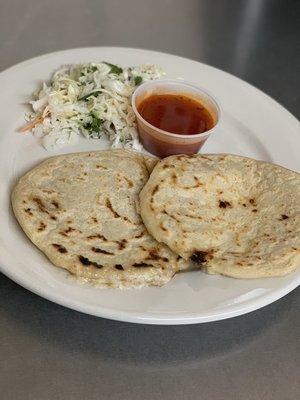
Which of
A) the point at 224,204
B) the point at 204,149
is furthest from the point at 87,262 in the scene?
Result: the point at 204,149

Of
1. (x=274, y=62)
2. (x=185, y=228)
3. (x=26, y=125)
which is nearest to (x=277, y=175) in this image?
(x=185, y=228)

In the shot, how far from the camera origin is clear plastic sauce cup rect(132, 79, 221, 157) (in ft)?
8.73

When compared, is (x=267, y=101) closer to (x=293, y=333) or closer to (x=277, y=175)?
(x=277, y=175)

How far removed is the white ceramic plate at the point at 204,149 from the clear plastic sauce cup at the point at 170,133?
14 centimetres

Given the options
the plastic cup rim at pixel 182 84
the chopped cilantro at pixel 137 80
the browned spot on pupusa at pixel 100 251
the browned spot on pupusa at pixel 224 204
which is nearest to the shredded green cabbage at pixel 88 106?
the chopped cilantro at pixel 137 80

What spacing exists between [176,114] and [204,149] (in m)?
0.22

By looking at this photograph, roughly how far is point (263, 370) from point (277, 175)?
834 millimetres

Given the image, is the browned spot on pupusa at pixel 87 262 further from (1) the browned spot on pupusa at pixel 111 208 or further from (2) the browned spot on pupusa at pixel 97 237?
(1) the browned spot on pupusa at pixel 111 208

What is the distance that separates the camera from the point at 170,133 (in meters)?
2.65

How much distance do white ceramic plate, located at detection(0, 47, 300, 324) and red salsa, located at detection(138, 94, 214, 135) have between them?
0.44 ft

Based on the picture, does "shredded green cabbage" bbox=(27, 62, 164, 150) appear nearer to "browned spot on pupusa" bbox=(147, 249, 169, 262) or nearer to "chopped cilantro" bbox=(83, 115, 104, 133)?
"chopped cilantro" bbox=(83, 115, 104, 133)

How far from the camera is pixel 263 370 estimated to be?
2.04m

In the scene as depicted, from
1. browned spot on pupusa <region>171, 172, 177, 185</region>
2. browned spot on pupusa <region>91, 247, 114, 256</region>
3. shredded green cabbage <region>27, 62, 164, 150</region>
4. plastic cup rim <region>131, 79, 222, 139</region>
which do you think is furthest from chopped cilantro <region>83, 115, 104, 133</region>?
browned spot on pupusa <region>91, 247, 114, 256</region>

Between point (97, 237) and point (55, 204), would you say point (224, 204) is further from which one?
point (55, 204)
